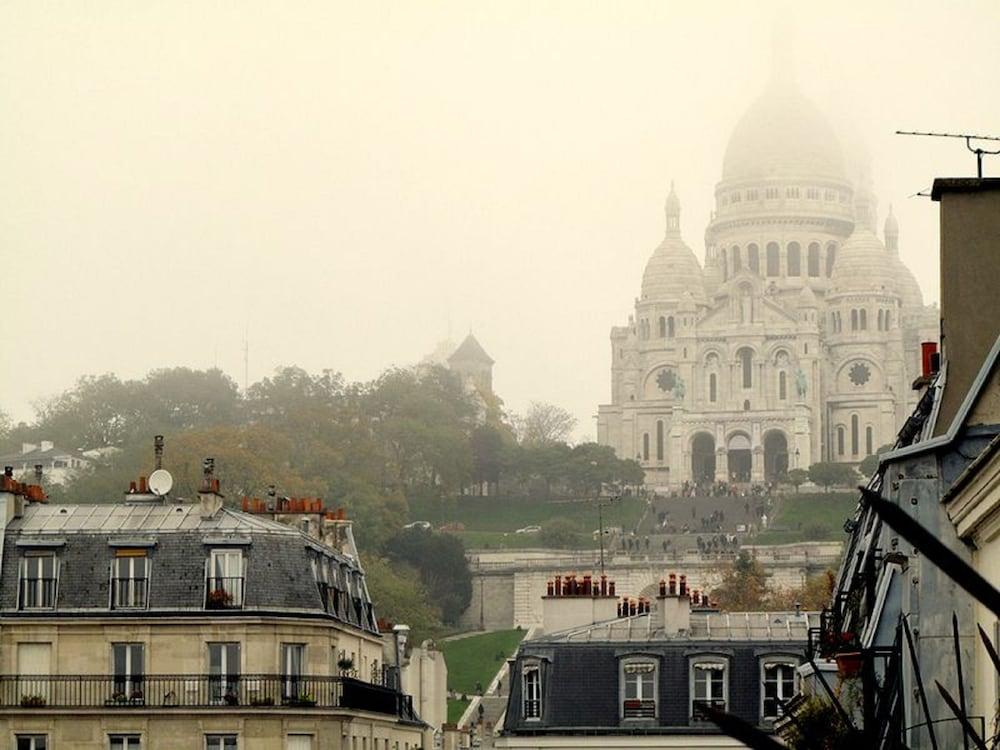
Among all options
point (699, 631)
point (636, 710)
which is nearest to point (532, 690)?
point (636, 710)

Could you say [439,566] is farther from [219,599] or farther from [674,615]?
[219,599]

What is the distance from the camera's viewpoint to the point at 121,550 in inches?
1833

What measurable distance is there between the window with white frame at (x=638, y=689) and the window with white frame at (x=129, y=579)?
774 cm

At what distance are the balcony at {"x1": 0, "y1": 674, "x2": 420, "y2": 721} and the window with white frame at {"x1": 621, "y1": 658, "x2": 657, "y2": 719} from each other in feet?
16.5

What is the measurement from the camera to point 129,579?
1829 inches

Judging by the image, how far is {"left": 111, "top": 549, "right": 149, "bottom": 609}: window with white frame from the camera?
46.4 meters

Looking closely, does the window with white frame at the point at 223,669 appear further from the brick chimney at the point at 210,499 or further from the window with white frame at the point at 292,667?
the brick chimney at the point at 210,499

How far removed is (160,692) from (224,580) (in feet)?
6.15

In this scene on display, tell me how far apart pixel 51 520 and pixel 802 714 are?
92.0 ft

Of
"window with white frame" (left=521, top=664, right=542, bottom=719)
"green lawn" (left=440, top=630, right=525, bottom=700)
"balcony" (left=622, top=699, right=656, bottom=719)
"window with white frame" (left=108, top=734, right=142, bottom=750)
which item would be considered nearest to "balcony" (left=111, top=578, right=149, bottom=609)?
"window with white frame" (left=108, top=734, right=142, bottom=750)

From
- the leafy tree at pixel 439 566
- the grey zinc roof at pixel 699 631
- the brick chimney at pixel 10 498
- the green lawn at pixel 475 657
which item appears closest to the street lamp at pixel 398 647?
the grey zinc roof at pixel 699 631

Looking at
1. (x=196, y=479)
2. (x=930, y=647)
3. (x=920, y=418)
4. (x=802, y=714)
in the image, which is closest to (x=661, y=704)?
(x=920, y=418)

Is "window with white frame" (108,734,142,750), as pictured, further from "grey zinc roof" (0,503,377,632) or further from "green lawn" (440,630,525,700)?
"green lawn" (440,630,525,700)

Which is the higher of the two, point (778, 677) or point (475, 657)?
point (475, 657)
